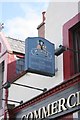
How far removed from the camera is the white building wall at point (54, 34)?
42.7 feet

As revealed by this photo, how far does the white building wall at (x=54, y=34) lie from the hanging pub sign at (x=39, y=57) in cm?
50

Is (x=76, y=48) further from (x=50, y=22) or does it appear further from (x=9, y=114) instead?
(x=9, y=114)

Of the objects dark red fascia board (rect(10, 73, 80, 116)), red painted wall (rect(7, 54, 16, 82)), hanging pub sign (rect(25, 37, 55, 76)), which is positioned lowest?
dark red fascia board (rect(10, 73, 80, 116))

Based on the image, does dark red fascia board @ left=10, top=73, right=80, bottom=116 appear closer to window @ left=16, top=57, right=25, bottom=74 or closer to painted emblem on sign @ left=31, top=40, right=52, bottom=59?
painted emblem on sign @ left=31, top=40, right=52, bottom=59

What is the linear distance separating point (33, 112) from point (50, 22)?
13.0 feet

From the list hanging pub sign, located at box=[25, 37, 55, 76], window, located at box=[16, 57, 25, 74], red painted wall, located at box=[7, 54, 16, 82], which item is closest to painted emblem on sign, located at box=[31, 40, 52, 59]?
hanging pub sign, located at box=[25, 37, 55, 76]

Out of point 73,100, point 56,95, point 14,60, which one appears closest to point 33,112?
point 56,95

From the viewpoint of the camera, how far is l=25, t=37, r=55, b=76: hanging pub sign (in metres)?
12.4

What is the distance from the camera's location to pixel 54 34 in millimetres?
13984

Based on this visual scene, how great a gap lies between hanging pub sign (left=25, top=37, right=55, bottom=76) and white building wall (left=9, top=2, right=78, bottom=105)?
503mm

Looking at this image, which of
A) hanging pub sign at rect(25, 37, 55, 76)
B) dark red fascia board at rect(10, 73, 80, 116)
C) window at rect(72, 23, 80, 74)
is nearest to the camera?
dark red fascia board at rect(10, 73, 80, 116)

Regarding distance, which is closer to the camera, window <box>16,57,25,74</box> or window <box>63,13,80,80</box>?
window <box>63,13,80,80</box>

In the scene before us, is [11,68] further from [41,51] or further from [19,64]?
[41,51]

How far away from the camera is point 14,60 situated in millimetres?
18125
